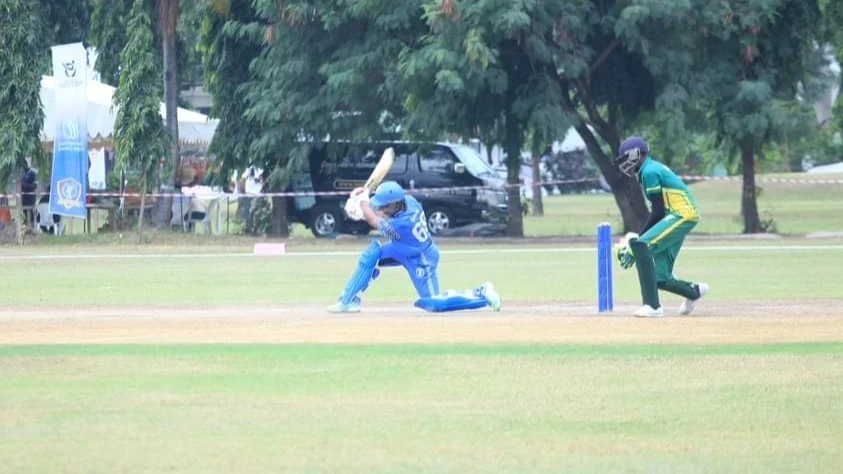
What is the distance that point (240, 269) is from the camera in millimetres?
26078

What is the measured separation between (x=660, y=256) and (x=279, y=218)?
2295 cm

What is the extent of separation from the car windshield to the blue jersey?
21.5 m

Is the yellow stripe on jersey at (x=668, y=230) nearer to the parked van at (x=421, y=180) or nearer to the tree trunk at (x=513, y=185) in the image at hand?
the tree trunk at (x=513, y=185)

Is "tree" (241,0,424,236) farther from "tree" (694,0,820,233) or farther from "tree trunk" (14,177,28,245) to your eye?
"tree" (694,0,820,233)

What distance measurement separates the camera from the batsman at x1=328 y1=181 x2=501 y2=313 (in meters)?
16.0

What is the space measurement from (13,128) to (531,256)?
12087mm

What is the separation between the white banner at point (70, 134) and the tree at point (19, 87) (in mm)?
883

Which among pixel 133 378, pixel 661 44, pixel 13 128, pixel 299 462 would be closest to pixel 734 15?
pixel 661 44

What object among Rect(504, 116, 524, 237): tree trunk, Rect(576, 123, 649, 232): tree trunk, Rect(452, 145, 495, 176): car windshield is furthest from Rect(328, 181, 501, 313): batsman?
Rect(452, 145, 495, 176): car windshield

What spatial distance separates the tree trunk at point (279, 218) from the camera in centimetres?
3772

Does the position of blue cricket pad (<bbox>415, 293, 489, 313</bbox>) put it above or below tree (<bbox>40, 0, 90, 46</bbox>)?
below

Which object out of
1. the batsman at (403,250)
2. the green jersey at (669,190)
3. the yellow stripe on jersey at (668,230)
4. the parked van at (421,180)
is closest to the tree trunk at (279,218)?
the parked van at (421,180)

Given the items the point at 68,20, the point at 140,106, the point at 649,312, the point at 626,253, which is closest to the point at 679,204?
the point at 626,253

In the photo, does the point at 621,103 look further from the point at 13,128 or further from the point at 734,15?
the point at 13,128
